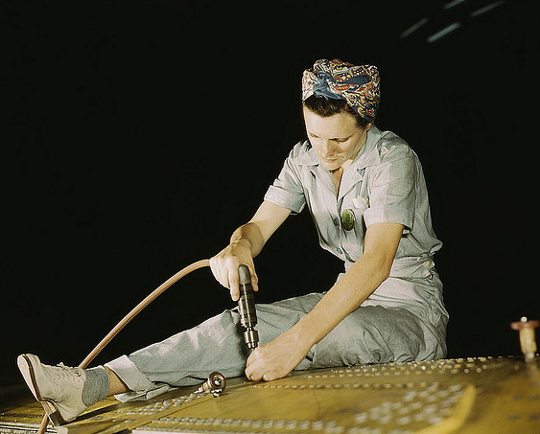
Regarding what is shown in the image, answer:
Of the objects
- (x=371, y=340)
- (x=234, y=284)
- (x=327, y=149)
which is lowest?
(x=371, y=340)

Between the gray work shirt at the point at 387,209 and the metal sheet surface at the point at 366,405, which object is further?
the gray work shirt at the point at 387,209

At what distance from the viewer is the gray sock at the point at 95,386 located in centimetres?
183

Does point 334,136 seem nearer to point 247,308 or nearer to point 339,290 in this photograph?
point 339,290

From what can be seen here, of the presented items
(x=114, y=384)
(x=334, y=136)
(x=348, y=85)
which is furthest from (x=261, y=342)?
(x=348, y=85)

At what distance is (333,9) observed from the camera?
3.02m

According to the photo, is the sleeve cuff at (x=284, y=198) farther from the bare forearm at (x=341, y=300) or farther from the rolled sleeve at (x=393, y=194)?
the bare forearm at (x=341, y=300)

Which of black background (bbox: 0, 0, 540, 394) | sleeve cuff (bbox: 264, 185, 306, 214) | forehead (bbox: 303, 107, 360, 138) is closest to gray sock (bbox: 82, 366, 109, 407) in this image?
sleeve cuff (bbox: 264, 185, 306, 214)

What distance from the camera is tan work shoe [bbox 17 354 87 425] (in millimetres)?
1705

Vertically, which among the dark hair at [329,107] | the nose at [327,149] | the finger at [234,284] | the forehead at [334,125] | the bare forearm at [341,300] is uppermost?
the dark hair at [329,107]

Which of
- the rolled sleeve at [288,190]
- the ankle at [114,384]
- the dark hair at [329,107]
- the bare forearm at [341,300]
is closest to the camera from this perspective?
the bare forearm at [341,300]

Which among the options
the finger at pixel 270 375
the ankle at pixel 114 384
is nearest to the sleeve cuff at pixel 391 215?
the finger at pixel 270 375

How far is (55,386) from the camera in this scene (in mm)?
1742

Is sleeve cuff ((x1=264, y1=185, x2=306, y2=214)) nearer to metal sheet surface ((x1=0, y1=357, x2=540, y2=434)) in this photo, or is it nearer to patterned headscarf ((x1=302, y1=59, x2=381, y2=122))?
patterned headscarf ((x1=302, y1=59, x2=381, y2=122))

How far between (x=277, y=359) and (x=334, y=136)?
0.71 m
